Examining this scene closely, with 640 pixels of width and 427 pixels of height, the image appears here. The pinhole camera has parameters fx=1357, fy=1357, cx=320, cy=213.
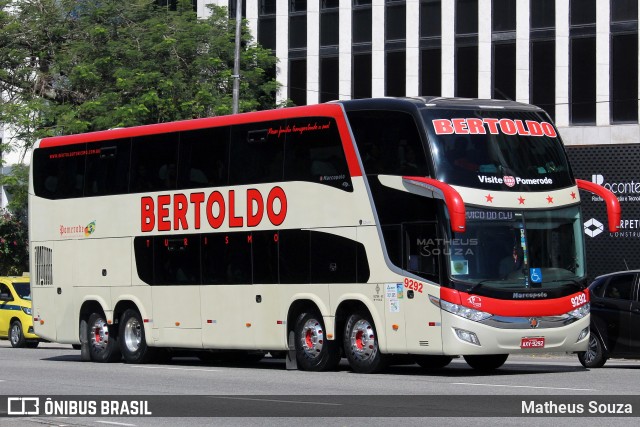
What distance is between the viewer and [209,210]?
2342 centimetres

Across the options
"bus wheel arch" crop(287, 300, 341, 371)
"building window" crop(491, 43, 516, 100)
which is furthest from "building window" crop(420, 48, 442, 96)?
"bus wheel arch" crop(287, 300, 341, 371)

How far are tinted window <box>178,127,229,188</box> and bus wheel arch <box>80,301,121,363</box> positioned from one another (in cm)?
366

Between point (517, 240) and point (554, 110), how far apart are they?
27.5 m

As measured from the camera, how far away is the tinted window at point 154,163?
24234 millimetres

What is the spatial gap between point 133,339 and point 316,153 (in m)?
6.30

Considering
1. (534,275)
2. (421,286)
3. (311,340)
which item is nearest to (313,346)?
(311,340)

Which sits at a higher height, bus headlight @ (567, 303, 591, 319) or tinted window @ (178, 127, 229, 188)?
tinted window @ (178, 127, 229, 188)

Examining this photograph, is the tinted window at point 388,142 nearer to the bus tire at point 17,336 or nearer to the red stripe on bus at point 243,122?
the red stripe on bus at point 243,122

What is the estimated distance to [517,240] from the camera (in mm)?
19734

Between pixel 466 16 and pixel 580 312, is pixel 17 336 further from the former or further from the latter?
pixel 466 16

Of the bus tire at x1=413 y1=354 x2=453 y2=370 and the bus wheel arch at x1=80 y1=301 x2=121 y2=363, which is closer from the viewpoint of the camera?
the bus tire at x1=413 y1=354 x2=453 y2=370

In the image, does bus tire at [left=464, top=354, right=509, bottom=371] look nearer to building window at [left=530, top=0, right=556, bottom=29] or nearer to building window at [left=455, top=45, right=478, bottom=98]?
building window at [left=530, top=0, right=556, bottom=29]

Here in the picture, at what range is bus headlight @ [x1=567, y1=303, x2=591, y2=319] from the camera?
792 inches

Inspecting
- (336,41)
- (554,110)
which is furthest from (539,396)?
(336,41)
